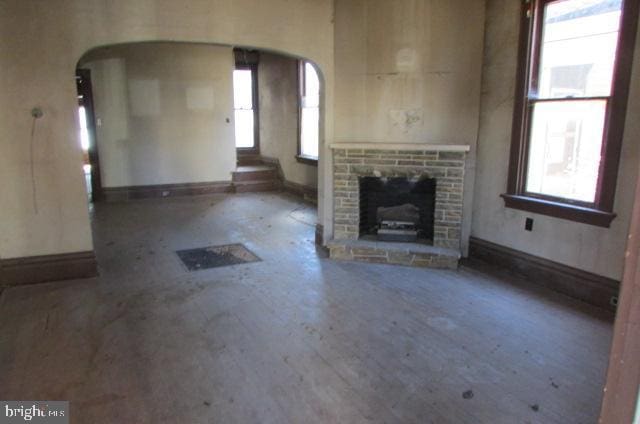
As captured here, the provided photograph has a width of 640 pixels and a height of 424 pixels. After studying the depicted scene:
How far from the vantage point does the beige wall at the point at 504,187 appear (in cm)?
338

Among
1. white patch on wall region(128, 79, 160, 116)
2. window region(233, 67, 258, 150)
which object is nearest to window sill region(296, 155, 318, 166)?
window region(233, 67, 258, 150)

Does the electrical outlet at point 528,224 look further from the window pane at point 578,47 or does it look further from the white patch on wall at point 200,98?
the white patch on wall at point 200,98

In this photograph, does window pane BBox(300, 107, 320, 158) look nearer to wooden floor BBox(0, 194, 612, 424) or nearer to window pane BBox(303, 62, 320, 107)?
window pane BBox(303, 62, 320, 107)

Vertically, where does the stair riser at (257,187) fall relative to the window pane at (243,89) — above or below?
below

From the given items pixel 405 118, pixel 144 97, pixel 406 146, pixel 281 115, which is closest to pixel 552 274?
pixel 406 146

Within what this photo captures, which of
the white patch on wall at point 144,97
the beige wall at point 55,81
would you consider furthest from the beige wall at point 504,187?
the white patch on wall at point 144,97

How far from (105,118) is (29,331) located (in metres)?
5.42

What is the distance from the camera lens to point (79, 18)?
3.90m

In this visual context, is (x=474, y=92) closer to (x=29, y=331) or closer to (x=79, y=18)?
(x=79, y=18)

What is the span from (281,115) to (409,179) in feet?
15.7

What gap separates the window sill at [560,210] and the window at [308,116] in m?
4.18

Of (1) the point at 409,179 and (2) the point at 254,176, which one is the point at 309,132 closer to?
Result: (2) the point at 254,176

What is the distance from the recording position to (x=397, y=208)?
16.9 ft

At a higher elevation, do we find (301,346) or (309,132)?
(309,132)
